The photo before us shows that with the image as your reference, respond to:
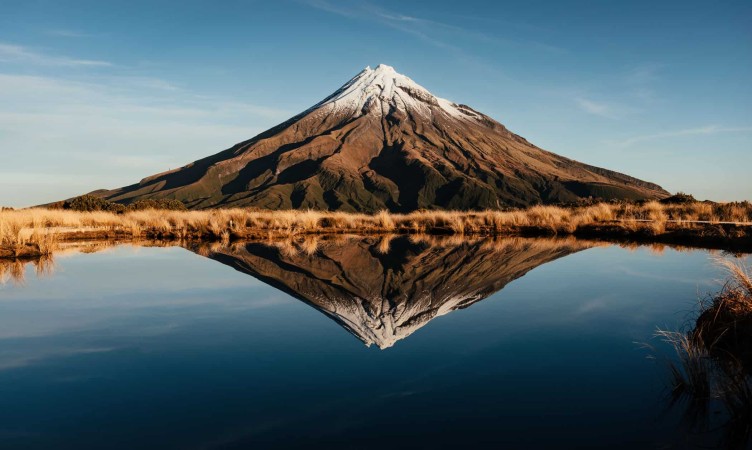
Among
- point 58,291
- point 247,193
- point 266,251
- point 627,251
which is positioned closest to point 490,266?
point 627,251

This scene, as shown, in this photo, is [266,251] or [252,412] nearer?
[252,412]

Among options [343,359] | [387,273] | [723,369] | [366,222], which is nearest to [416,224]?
[366,222]

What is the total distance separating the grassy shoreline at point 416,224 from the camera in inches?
850

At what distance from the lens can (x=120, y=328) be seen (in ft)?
25.9

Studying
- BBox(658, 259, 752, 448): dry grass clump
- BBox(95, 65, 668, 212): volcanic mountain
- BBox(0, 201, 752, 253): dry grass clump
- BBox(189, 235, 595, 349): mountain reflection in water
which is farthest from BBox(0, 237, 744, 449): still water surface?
BBox(95, 65, 668, 212): volcanic mountain

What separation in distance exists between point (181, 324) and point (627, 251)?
1529 cm

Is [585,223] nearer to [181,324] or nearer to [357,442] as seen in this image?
[181,324]

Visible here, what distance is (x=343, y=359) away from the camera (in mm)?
6355

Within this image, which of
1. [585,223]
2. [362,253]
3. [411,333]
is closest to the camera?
[411,333]

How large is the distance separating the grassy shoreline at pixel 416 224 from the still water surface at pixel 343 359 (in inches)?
389

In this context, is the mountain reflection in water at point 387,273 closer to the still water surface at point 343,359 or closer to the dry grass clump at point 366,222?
the still water surface at point 343,359

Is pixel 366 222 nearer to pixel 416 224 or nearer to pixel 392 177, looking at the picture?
pixel 416 224

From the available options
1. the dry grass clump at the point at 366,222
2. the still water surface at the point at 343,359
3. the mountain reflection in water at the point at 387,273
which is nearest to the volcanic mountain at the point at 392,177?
the dry grass clump at the point at 366,222

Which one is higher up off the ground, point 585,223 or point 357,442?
point 585,223
